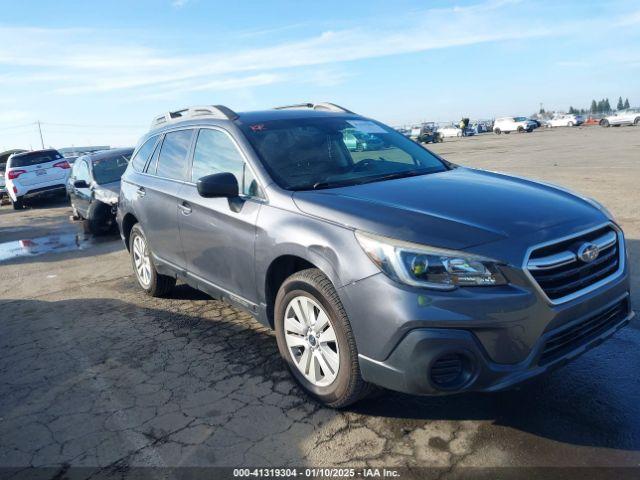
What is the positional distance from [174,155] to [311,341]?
2.59m

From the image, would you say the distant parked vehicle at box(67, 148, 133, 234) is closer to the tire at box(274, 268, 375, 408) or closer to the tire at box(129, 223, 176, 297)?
the tire at box(129, 223, 176, 297)

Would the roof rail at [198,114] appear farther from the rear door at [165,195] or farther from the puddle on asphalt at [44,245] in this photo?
the puddle on asphalt at [44,245]

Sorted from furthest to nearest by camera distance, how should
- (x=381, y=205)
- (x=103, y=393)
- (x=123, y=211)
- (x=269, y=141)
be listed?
1. (x=123, y=211)
2. (x=269, y=141)
3. (x=103, y=393)
4. (x=381, y=205)

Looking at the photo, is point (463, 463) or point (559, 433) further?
point (559, 433)

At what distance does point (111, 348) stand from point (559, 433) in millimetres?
3477

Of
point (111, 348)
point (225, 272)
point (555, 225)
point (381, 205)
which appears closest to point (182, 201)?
point (225, 272)

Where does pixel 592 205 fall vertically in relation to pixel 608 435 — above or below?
above

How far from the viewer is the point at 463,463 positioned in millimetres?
2803

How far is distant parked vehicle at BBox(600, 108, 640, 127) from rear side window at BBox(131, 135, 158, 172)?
52.3 m

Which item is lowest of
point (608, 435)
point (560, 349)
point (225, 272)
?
point (608, 435)

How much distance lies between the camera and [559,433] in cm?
299

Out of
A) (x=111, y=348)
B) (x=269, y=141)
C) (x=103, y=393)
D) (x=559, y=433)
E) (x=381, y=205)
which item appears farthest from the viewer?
(x=111, y=348)

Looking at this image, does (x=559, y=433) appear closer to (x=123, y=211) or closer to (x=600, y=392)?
(x=600, y=392)

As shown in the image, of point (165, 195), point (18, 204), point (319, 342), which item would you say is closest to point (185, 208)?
point (165, 195)
